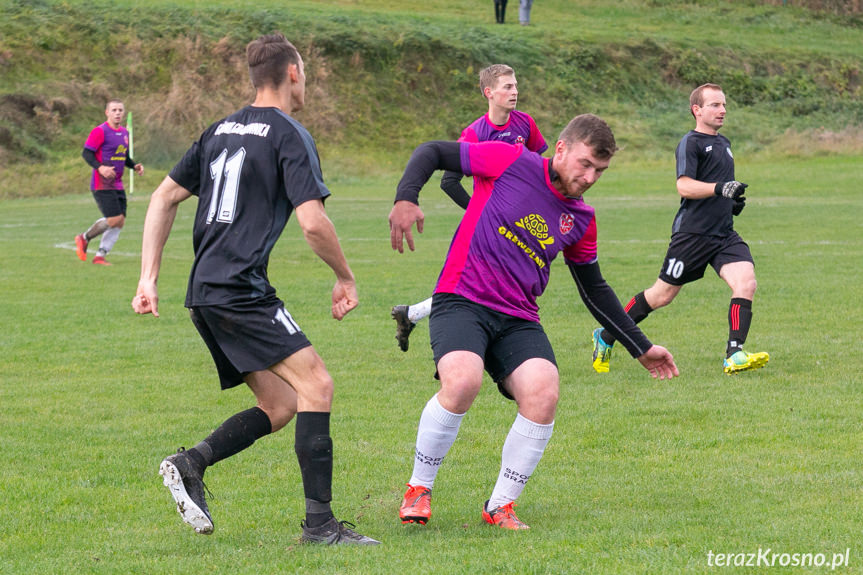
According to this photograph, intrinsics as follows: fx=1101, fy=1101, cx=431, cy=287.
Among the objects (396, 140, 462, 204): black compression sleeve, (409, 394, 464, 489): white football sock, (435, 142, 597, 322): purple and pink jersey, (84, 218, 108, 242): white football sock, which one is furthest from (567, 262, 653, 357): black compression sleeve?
(84, 218, 108, 242): white football sock

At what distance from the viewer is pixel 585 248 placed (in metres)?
5.61

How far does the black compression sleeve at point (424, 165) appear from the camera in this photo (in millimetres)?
5027

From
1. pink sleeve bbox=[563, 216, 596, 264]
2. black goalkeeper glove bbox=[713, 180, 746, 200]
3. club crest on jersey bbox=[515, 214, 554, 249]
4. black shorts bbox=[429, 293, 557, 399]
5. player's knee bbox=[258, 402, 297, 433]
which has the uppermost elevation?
club crest on jersey bbox=[515, 214, 554, 249]

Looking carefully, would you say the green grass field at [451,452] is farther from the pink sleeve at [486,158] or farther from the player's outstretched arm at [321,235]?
the pink sleeve at [486,158]

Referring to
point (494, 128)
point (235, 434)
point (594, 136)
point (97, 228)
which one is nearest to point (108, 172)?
point (97, 228)

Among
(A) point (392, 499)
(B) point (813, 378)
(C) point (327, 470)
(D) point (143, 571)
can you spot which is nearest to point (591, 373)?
(B) point (813, 378)

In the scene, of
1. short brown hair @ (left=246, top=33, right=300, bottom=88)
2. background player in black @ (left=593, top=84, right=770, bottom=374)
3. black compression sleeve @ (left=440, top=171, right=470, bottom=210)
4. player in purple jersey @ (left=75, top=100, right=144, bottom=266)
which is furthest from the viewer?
player in purple jersey @ (left=75, top=100, right=144, bottom=266)

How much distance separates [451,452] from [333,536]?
6.37 feet

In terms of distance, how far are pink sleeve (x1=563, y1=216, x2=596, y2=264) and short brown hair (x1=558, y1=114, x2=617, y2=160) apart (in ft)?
1.51

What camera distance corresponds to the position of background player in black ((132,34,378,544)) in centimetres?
482

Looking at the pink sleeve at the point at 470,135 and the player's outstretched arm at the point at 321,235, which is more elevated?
the player's outstretched arm at the point at 321,235

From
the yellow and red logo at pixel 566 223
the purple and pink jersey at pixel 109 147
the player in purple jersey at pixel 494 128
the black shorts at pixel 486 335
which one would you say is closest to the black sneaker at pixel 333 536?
the black shorts at pixel 486 335

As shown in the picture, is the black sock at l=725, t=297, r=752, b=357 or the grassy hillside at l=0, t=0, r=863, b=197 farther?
the grassy hillside at l=0, t=0, r=863, b=197

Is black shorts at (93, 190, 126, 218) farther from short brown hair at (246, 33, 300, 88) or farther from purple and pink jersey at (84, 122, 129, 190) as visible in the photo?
short brown hair at (246, 33, 300, 88)
